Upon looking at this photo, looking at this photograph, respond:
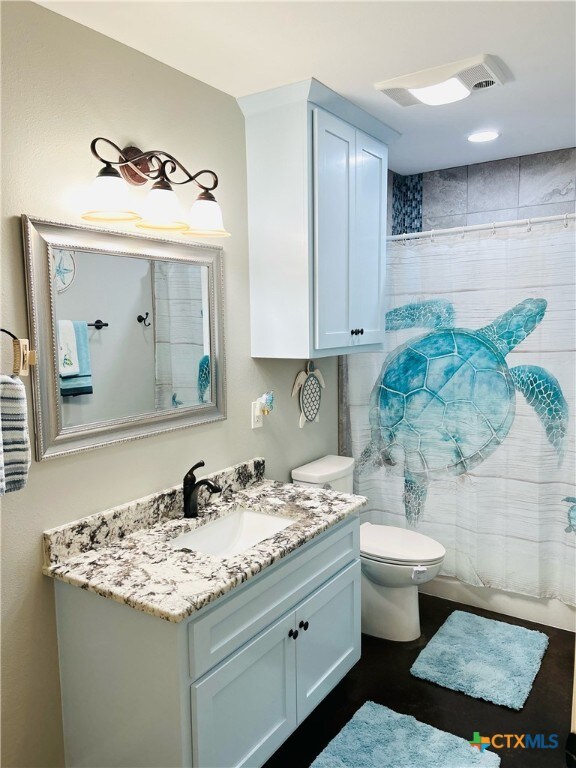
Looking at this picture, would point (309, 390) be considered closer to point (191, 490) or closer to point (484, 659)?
point (191, 490)

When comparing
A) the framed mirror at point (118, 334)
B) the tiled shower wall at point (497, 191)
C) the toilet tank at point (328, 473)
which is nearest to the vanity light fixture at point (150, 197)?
the framed mirror at point (118, 334)

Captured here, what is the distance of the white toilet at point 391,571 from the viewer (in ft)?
8.43

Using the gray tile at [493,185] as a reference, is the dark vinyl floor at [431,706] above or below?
below

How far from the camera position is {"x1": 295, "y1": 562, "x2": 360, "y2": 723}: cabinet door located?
6.54ft

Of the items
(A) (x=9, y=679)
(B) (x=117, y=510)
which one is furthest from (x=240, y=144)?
(A) (x=9, y=679)

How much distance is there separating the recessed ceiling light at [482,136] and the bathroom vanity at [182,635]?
1922 mm

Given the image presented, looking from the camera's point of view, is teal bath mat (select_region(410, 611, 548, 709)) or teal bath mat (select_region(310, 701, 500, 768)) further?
teal bath mat (select_region(410, 611, 548, 709))

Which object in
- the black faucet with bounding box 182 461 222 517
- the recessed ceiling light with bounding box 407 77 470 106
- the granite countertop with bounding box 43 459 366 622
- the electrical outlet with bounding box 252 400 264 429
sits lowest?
the granite countertop with bounding box 43 459 366 622

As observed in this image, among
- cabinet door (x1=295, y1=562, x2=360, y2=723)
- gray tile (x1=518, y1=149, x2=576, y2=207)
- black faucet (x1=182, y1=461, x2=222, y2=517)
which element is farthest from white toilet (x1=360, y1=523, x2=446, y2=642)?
gray tile (x1=518, y1=149, x2=576, y2=207)

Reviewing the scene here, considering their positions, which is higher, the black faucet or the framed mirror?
the framed mirror

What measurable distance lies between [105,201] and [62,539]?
1.00 meters

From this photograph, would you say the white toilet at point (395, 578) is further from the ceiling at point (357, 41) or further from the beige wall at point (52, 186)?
the ceiling at point (357, 41)

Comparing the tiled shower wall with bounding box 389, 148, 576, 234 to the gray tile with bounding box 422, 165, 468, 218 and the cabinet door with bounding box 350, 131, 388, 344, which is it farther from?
the cabinet door with bounding box 350, 131, 388, 344

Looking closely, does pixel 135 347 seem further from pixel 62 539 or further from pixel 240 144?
pixel 240 144
